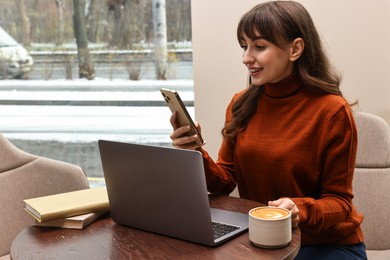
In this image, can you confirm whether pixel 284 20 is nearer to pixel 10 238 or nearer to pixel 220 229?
pixel 220 229

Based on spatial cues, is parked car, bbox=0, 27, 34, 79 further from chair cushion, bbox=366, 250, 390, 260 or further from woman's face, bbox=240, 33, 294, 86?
chair cushion, bbox=366, 250, 390, 260

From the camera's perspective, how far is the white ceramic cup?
1.48 m

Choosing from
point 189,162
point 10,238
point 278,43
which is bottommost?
point 10,238

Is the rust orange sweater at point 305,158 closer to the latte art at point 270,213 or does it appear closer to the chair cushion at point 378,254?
the latte art at point 270,213

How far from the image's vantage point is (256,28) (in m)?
1.91

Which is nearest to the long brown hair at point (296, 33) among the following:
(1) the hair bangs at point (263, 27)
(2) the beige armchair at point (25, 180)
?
(1) the hair bangs at point (263, 27)

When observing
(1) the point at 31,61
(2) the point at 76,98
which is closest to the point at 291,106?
(2) the point at 76,98

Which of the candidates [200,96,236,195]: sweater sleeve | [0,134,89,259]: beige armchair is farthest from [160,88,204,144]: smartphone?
[0,134,89,259]: beige armchair

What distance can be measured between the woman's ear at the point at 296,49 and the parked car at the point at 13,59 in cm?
236

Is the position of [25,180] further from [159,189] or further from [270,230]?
Answer: [270,230]

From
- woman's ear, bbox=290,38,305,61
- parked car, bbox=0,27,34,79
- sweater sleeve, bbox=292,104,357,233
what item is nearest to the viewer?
sweater sleeve, bbox=292,104,357,233

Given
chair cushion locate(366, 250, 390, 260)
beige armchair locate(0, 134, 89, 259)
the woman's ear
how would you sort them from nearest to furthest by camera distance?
the woman's ear, chair cushion locate(366, 250, 390, 260), beige armchair locate(0, 134, 89, 259)

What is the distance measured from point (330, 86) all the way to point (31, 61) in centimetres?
245

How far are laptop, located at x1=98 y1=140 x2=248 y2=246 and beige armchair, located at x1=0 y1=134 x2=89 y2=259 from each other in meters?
0.85
